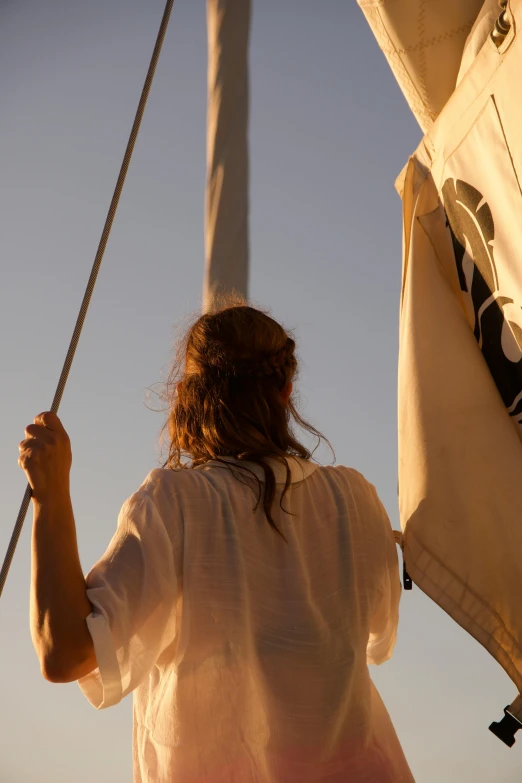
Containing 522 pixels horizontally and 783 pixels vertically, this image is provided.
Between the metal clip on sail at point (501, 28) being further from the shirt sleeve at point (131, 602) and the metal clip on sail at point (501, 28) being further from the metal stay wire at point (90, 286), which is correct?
the shirt sleeve at point (131, 602)

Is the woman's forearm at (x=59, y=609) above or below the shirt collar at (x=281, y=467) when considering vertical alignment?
below

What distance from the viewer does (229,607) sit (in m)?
0.79

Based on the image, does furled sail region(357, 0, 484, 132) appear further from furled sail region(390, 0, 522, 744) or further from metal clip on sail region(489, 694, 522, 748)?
metal clip on sail region(489, 694, 522, 748)

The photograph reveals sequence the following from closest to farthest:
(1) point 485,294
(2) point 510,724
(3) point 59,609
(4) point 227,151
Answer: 1. (3) point 59,609
2. (2) point 510,724
3. (1) point 485,294
4. (4) point 227,151

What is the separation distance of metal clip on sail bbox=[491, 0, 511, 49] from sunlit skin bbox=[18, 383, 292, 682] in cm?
57

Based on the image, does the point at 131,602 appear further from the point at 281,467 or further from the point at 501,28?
the point at 501,28

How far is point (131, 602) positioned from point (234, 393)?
0.25 m

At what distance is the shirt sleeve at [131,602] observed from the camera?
28.5 inches

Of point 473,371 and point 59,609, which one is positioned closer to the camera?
point 59,609

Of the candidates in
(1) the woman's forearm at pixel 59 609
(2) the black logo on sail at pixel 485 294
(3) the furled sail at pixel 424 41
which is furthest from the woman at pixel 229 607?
(3) the furled sail at pixel 424 41

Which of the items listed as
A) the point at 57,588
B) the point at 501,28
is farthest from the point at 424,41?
the point at 57,588

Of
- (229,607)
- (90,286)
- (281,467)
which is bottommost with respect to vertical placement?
(229,607)

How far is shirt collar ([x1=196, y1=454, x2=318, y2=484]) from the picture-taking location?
2.87 ft

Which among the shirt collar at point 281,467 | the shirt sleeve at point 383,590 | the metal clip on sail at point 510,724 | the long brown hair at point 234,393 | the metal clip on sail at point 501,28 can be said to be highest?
the metal clip on sail at point 501,28
